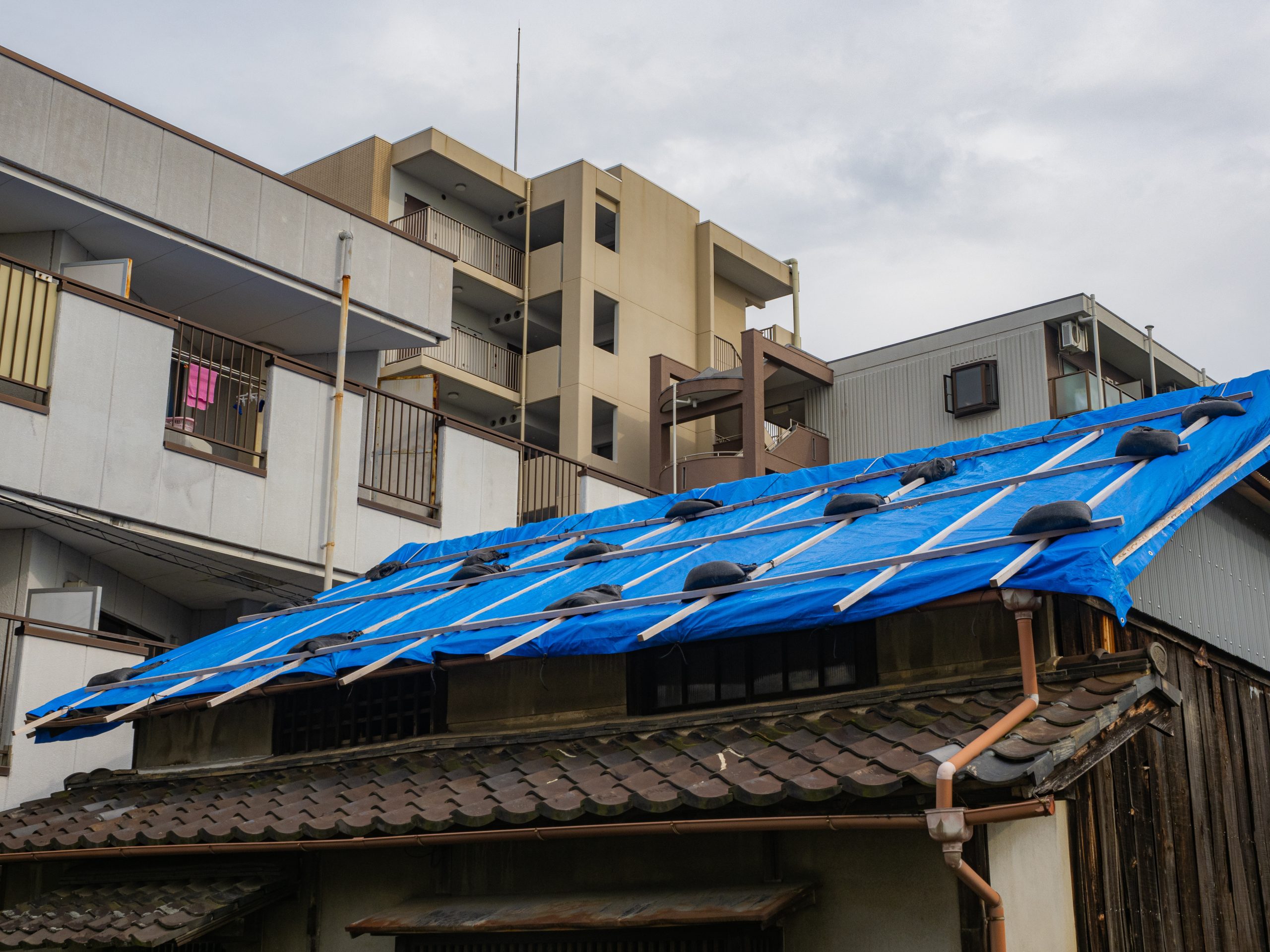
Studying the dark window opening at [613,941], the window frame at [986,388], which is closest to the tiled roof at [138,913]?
the dark window opening at [613,941]

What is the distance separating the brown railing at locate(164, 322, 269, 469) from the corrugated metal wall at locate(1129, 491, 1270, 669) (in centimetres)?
1109

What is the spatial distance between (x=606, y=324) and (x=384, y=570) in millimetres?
26082

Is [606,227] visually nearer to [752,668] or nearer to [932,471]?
[932,471]

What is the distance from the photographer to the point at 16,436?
14461mm

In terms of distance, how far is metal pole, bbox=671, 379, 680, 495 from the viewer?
3622 cm

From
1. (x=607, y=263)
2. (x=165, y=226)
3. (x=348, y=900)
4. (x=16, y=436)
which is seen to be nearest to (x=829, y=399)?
(x=607, y=263)

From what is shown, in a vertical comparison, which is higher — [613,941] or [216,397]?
[216,397]

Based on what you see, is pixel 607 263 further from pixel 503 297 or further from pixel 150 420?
pixel 150 420

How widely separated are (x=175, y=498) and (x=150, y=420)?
968 mm

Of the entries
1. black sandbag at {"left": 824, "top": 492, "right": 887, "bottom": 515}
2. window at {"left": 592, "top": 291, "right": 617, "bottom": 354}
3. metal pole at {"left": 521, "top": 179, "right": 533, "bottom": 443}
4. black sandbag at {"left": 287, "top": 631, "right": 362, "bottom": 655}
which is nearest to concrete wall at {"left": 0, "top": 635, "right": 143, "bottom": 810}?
black sandbag at {"left": 287, "top": 631, "right": 362, "bottom": 655}

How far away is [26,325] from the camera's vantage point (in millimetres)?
14789

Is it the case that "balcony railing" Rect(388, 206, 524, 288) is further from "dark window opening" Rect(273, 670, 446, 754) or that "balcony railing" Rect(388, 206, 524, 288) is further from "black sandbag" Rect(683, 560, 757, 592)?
"black sandbag" Rect(683, 560, 757, 592)

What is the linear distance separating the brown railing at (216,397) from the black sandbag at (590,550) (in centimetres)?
557

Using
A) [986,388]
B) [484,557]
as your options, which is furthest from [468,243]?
[484,557]
